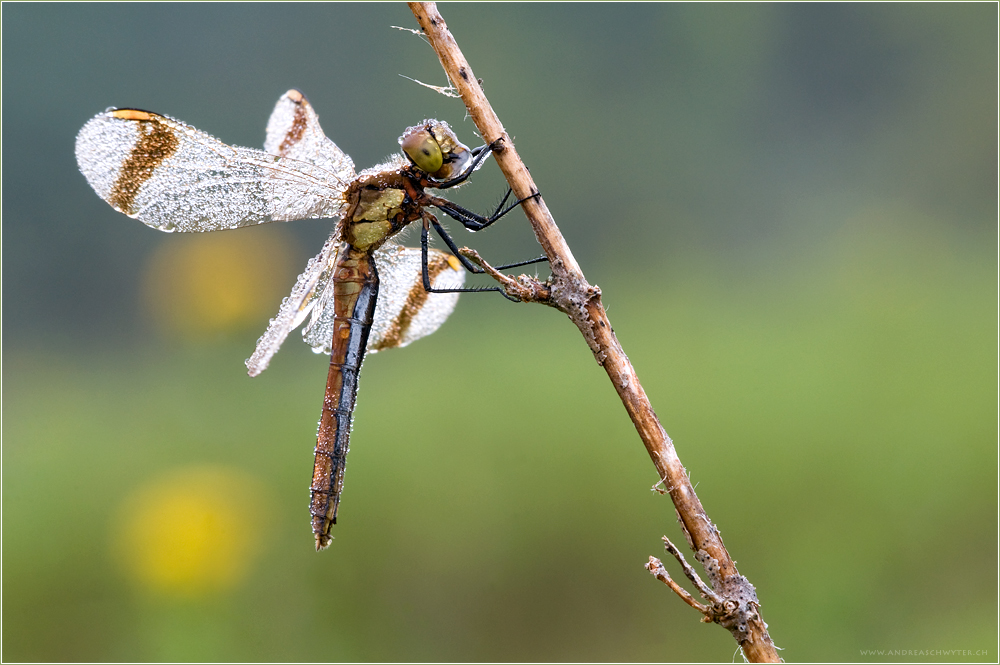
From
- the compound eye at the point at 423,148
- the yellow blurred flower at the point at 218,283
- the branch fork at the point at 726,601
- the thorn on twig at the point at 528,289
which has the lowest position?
the branch fork at the point at 726,601

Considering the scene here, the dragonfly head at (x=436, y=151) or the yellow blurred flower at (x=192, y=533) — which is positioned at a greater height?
the dragonfly head at (x=436, y=151)

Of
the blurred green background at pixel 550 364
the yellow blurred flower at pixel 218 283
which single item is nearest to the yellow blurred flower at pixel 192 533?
the blurred green background at pixel 550 364

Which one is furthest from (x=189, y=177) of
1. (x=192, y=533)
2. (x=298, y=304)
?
(x=192, y=533)

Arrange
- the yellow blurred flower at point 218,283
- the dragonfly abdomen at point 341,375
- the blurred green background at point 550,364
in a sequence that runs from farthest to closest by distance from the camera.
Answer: the yellow blurred flower at point 218,283
the blurred green background at point 550,364
the dragonfly abdomen at point 341,375

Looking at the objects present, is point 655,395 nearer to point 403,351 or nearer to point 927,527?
point 927,527

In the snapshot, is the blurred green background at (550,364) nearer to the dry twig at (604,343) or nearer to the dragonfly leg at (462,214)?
the dragonfly leg at (462,214)

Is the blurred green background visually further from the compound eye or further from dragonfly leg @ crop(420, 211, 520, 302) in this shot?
dragonfly leg @ crop(420, 211, 520, 302)

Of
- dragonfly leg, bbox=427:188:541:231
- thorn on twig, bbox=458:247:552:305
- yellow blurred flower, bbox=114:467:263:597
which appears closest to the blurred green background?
yellow blurred flower, bbox=114:467:263:597

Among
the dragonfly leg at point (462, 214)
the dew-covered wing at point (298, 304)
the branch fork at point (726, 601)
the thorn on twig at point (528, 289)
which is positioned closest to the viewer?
the branch fork at point (726, 601)
